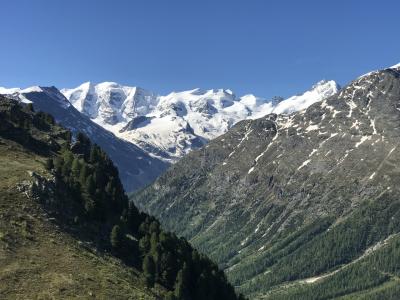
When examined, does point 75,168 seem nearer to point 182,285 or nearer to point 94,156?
point 94,156

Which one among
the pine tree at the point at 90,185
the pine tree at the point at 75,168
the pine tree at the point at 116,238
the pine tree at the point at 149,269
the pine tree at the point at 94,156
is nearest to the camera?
the pine tree at the point at 149,269

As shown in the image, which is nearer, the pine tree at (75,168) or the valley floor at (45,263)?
the valley floor at (45,263)

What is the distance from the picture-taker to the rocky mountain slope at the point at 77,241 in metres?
77.0

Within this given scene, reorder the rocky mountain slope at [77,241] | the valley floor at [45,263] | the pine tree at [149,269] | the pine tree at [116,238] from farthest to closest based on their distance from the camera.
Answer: the pine tree at [116,238], the pine tree at [149,269], the rocky mountain slope at [77,241], the valley floor at [45,263]

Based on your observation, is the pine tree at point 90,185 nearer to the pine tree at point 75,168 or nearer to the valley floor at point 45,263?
the pine tree at point 75,168

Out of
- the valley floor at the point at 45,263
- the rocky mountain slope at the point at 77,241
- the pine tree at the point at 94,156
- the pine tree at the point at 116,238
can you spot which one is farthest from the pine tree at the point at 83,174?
the pine tree at the point at 94,156

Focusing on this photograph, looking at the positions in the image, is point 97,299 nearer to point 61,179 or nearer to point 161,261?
point 161,261

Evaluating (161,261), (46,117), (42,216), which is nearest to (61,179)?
(42,216)

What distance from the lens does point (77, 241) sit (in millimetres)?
92000

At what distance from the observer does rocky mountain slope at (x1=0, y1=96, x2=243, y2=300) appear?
7700 cm

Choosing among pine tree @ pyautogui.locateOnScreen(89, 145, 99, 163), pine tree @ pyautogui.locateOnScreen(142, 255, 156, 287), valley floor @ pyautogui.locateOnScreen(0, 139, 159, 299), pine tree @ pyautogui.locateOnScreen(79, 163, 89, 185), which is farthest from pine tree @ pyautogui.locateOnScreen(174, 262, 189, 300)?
pine tree @ pyautogui.locateOnScreen(89, 145, 99, 163)

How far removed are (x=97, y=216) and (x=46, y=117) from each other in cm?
7690

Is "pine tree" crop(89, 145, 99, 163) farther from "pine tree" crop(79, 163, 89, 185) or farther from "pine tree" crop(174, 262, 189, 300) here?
"pine tree" crop(174, 262, 189, 300)

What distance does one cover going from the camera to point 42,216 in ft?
304
